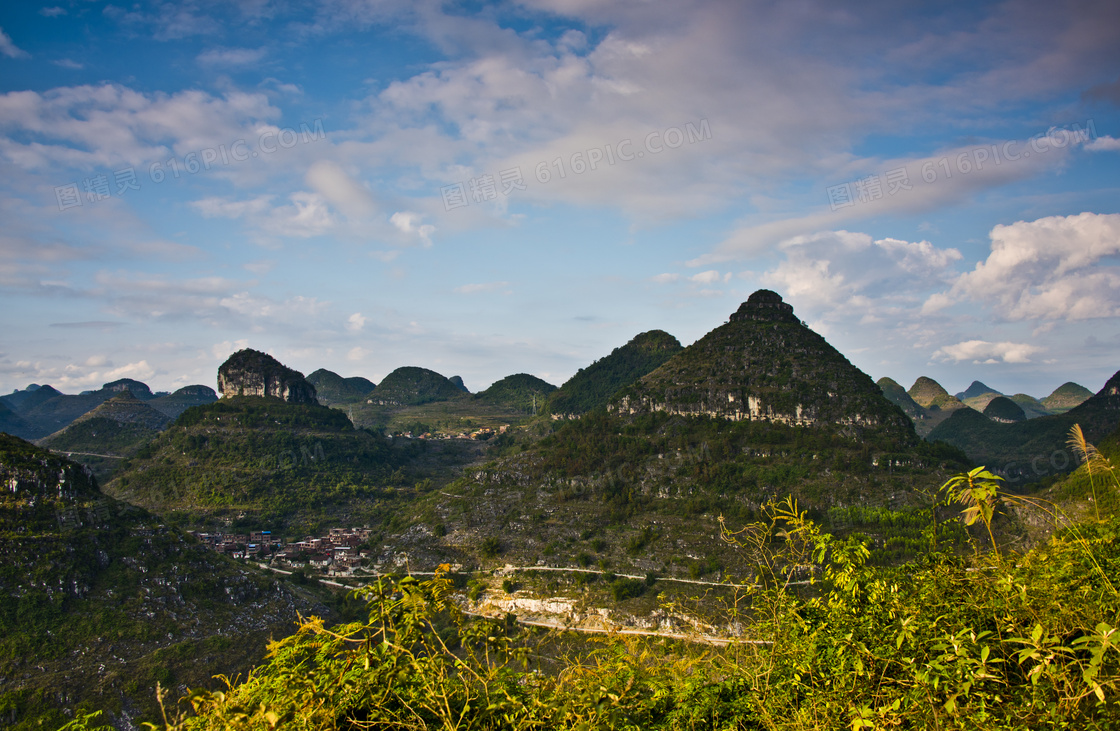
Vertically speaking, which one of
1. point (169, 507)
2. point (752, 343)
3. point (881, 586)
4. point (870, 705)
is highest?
point (752, 343)

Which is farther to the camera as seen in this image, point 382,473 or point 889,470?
point 382,473

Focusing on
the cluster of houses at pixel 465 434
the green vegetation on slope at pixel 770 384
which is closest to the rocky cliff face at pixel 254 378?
the cluster of houses at pixel 465 434

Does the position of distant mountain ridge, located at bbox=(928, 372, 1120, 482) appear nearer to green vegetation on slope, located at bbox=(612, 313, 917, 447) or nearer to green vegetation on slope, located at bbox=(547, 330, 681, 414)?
green vegetation on slope, located at bbox=(612, 313, 917, 447)

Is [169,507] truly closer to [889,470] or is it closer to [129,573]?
[129,573]

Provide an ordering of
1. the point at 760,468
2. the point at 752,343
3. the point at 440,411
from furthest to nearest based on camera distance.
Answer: the point at 440,411
the point at 752,343
the point at 760,468

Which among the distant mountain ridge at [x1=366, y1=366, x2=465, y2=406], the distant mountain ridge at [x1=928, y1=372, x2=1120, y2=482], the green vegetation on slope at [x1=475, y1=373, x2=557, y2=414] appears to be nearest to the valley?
the distant mountain ridge at [x1=928, y1=372, x2=1120, y2=482]

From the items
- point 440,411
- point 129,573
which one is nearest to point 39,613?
point 129,573

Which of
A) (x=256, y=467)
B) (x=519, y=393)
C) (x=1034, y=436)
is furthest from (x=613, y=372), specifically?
(x=1034, y=436)
